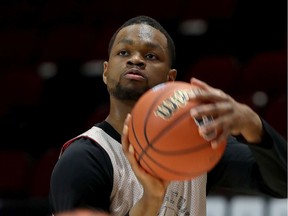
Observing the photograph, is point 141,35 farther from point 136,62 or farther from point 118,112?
point 118,112

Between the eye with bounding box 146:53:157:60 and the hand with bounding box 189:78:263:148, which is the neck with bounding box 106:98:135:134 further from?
the hand with bounding box 189:78:263:148

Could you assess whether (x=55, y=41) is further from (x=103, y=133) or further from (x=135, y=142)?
(x=135, y=142)

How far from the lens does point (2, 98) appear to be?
705 centimetres

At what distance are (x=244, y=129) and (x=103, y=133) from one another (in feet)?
2.54

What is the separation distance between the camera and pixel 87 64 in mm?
7266

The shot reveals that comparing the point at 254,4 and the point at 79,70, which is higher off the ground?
the point at 254,4

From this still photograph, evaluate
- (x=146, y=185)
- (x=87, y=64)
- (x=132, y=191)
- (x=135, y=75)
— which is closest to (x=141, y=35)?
(x=135, y=75)

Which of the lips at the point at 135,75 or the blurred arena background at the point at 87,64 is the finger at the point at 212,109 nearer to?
the lips at the point at 135,75

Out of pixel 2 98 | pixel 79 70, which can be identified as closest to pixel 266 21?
pixel 79 70

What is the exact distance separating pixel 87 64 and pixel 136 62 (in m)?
4.42

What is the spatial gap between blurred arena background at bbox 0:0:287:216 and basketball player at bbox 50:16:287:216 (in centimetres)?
261

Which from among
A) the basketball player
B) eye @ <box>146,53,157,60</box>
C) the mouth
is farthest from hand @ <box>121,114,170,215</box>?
eye @ <box>146,53,157,60</box>

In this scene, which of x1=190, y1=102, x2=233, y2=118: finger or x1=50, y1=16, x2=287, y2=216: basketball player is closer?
x1=190, y1=102, x2=233, y2=118: finger

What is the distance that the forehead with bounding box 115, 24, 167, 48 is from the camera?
2967 mm
